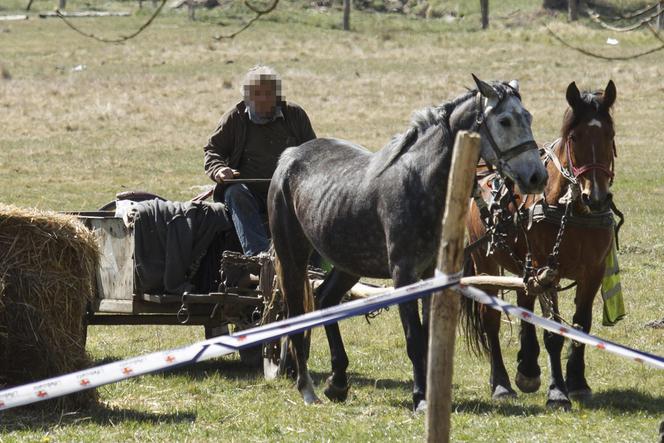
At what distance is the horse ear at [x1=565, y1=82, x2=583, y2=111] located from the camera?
7171 millimetres

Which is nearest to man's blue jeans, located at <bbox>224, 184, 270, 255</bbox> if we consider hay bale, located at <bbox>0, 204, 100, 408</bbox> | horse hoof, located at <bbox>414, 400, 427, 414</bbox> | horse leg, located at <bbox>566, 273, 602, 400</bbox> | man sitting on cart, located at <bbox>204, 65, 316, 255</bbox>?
man sitting on cart, located at <bbox>204, 65, 316, 255</bbox>

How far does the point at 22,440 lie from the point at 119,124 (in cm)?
2335

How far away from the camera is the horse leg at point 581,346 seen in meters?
7.55

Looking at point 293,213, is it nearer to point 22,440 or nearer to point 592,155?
point 592,155

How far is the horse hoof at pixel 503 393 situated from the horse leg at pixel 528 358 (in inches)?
4.9

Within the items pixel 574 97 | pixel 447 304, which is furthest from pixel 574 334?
pixel 574 97

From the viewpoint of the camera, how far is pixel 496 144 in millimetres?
6578

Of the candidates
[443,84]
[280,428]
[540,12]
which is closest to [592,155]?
[280,428]

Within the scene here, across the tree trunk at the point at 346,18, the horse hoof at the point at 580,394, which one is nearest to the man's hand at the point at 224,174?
the horse hoof at the point at 580,394

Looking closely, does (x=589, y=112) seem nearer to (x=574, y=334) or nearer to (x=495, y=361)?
(x=495, y=361)

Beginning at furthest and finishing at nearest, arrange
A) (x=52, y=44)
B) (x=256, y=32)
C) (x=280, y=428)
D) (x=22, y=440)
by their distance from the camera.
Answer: (x=256, y=32)
(x=52, y=44)
(x=280, y=428)
(x=22, y=440)

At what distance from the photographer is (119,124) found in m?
28.9

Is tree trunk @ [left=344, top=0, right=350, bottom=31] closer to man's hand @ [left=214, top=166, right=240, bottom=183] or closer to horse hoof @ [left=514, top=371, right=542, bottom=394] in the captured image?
man's hand @ [left=214, top=166, right=240, bottom=183]

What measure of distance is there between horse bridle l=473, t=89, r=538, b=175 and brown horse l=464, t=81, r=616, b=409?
2.15ft
